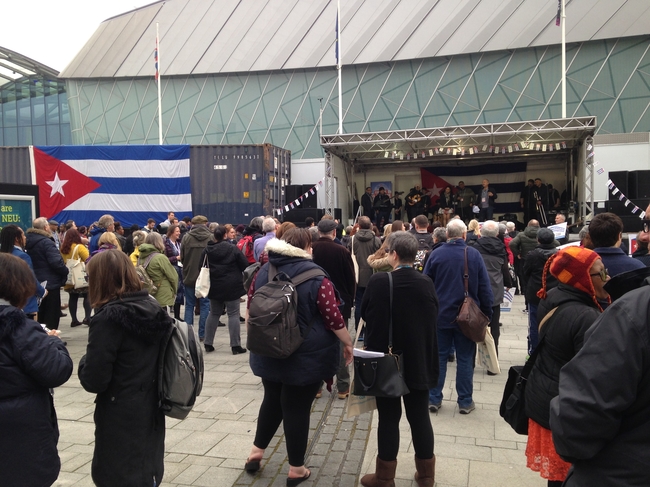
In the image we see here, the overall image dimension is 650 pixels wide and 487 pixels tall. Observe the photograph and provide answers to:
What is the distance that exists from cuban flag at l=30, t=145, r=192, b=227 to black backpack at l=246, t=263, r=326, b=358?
501 inches

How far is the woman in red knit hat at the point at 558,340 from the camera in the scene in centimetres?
252

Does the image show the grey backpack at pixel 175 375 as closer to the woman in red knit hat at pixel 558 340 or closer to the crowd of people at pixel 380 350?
the crowd of people at pixel 380 350

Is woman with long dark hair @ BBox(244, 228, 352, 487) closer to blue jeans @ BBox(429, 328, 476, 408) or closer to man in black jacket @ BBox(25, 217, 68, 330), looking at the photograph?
blue jeans @ BBox(429, 328, 476, 408)

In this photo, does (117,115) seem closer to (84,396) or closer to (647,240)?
(84,396)

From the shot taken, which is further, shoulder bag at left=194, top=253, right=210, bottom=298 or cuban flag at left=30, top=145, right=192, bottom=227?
cuban flag at left=30, top=145, right=192, bottom=227

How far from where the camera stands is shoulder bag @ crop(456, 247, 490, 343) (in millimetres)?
4617

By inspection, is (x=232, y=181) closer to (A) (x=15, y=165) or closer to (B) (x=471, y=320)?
(A) (x=15, y=165)

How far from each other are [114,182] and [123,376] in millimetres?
14510

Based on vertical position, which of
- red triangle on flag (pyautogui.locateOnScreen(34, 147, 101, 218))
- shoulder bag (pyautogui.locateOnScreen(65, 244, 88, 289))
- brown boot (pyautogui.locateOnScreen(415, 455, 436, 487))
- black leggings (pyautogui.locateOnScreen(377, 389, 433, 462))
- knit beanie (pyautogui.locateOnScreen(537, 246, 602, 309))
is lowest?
brown boot (pyautogui.locateOnScreen(415, 455, 436, 487))

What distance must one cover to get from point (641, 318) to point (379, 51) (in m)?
23.3

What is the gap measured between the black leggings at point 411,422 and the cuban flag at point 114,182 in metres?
13.0

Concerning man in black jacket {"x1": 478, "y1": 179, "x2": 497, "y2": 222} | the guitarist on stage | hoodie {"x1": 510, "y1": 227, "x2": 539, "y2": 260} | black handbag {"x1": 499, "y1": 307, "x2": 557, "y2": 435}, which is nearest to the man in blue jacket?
black handbag {"x1": 499, "y1": 307, "x2": 557, "y2": 435}

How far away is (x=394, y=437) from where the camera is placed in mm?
3389

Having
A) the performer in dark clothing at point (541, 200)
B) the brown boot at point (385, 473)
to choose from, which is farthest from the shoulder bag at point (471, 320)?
the performer in dark clothing at point (541, 200)
